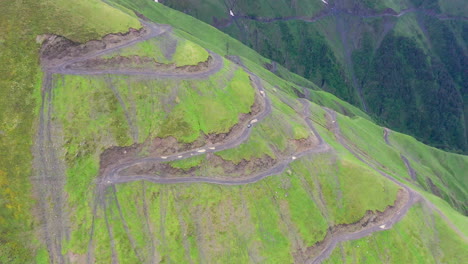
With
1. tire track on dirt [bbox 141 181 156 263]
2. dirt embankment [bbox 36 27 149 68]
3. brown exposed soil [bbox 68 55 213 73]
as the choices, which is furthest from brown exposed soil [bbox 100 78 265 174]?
dirt embankment [bbox 36 27 149 68]

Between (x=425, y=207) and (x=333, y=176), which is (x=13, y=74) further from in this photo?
(x=425, y=207)

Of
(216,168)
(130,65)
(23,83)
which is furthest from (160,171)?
(23,83)

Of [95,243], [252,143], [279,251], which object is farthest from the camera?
[252,143]

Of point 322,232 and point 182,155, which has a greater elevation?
point 182,155

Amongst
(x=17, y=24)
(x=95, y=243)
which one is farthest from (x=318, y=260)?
(x=17, y=24)

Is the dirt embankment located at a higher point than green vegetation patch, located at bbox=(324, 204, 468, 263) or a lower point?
higher

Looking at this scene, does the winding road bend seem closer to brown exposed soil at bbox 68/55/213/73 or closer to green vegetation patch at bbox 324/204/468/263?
brown exposed soil at bbox 68/55/213/73

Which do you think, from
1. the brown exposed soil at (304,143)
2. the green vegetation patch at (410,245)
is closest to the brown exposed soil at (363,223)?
the green vegetation patch at (410,245)

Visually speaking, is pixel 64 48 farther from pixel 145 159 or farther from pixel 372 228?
pixel 372 228
